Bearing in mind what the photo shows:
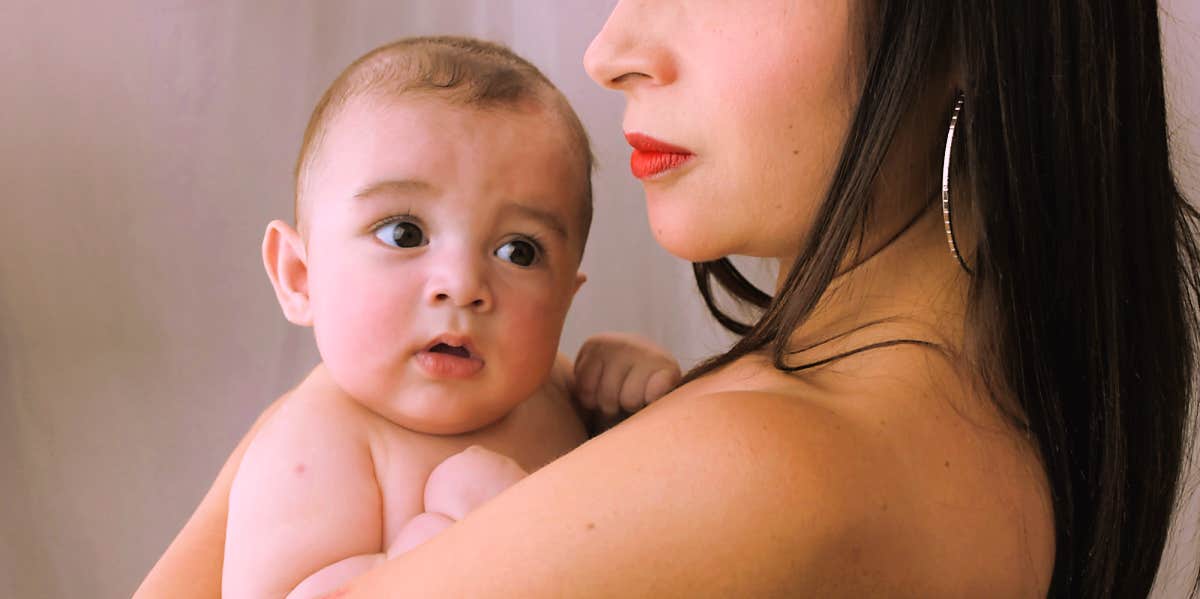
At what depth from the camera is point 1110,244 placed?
1021 millimetres

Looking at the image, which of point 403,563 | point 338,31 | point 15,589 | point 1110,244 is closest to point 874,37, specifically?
point 1110,244

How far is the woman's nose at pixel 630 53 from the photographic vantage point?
1.08 metres

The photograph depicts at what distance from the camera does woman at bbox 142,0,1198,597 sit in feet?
2.70

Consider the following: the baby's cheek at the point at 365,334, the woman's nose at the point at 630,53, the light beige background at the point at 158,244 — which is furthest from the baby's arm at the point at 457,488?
the light beige background at the point at 158,244

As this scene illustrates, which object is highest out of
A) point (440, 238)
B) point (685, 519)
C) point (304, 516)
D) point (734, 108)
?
point (734, 108)

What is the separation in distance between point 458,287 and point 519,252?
9 cm

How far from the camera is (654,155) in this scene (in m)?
1.11

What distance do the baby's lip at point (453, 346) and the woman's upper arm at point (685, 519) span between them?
12.4 inches

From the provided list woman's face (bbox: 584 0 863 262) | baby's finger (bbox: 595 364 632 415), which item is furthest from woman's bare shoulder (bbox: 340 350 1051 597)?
Answer: baby's finger (bbox: 595 364 632 415)

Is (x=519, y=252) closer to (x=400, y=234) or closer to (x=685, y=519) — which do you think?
(x=400, y=234)

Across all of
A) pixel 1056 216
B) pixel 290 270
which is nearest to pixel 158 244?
pixel 290 270

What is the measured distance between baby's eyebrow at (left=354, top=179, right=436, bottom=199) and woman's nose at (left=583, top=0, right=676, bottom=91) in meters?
0.19

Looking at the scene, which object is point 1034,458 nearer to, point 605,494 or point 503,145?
point 605,494

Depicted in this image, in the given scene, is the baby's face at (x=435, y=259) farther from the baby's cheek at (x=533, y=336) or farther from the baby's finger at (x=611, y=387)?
the baby's finger at (x=611, y=387)
